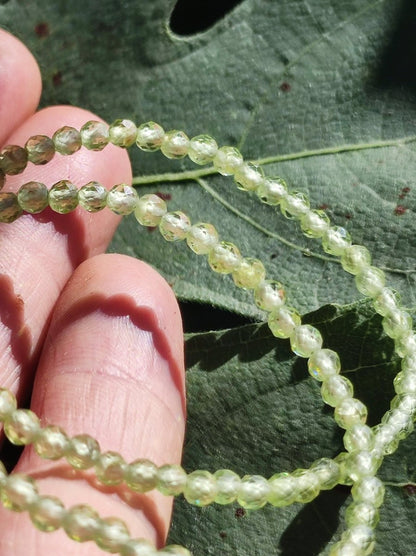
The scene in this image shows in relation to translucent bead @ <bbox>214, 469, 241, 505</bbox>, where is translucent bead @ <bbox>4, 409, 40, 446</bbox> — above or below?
above

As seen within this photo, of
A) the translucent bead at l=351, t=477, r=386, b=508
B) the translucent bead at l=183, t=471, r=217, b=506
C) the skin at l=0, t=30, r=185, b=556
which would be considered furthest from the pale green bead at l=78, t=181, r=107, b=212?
the translucent bead at l=351, t=477, r=386, b=508

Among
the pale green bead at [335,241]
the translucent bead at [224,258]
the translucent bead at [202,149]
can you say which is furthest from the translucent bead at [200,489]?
the translucent bead at [202,149]

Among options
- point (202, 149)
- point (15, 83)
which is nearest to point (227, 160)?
point (202, 149)

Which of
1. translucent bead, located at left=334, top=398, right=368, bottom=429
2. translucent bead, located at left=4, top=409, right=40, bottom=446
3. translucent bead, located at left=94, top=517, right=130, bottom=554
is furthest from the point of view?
translucent bead, located at left=334, top=398, right=368, bottom=429

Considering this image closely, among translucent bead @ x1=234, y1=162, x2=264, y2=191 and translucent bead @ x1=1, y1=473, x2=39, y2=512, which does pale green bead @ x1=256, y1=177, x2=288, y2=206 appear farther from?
translucent bead @ x1=1, y1=473, x2=39, y2=512

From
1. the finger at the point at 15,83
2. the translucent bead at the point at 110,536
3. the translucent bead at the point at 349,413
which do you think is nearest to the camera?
the translucent bead at the point at 110,536

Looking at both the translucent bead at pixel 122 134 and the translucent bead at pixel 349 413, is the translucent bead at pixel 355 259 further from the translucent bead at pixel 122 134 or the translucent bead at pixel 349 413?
the translucent bead at pixel 122 134

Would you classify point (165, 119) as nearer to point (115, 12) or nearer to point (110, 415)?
point (115, 12)
